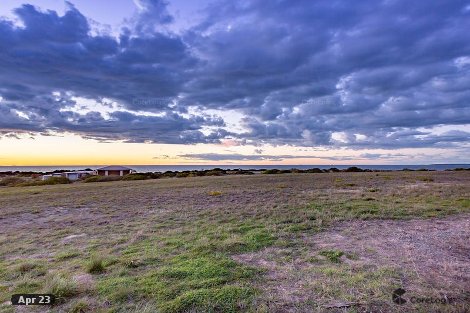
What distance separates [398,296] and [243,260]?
3.22m

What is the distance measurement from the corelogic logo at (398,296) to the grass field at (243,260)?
12 centimetres

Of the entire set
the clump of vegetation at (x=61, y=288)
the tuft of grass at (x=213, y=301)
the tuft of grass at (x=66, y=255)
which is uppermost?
the clump of vegetation at (x=61, y=288)

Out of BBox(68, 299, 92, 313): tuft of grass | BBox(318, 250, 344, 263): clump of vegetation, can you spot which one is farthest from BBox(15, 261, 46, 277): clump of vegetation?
BBox(318, 250, 344, 263): clump of vegetation

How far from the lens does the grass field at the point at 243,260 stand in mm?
4809

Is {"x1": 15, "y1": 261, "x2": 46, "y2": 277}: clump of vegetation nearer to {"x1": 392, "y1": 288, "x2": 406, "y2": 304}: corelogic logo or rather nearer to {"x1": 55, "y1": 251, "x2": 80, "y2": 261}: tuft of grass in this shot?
{"x1": 55, "y1": 251, "x2": 80, "y2": 261}: tuft of grass

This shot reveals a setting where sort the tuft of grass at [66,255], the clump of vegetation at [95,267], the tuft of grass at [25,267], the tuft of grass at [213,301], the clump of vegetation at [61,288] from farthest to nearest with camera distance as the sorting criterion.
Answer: the tuft of grass at [66,255]
the tuft of grass at [25,267]
the clump of vegetation at [95,267]
the clump of vegetation at [61,288]
the tuft of grass at [213,301]

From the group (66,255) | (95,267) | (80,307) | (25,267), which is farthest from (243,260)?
(25,267)

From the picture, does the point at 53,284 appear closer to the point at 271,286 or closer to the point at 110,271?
the point at 110,271

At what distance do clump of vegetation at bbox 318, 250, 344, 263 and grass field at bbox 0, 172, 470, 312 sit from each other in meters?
0.03

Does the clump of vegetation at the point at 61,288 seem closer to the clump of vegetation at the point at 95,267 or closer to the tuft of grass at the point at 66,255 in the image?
the clump of vegetation at the point at 95,267

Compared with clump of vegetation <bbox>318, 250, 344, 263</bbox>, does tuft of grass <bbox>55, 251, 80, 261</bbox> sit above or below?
below

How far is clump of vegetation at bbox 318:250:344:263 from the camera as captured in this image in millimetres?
6785

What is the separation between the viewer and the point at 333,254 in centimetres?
711

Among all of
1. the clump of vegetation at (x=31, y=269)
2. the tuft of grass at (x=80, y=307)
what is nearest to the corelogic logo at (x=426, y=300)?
the tuft of grass at (x=80, y=307)
